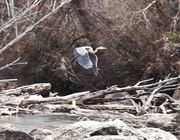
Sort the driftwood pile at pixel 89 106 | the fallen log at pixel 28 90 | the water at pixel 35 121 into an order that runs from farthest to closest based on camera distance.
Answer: the fallen log at pixel 28 90
the driftwood pile at pixel 89 106
the water at pixel 35 121

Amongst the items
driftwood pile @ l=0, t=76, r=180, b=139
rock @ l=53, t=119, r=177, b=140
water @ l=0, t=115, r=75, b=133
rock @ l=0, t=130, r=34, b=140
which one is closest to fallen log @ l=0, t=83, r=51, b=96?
driftwood pile @ l=0, t=76, r=180, b=139

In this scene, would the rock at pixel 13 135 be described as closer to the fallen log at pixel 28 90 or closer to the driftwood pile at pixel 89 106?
the driftwood pile at pixel 89 106

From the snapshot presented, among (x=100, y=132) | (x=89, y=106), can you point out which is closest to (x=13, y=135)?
(x=100, y=132)

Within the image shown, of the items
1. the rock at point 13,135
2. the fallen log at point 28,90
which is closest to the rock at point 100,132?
the rock at point 13,135

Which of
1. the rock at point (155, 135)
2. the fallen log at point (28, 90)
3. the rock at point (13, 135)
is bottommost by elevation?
the rock at point (155, 135)

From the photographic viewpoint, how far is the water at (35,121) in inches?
394

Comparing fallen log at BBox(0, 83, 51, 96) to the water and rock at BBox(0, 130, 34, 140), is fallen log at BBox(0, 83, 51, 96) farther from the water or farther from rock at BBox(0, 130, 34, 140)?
rock at BBox(0, 130, 34, 140)

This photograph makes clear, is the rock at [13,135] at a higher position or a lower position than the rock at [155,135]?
higher

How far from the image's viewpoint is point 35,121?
1068cm

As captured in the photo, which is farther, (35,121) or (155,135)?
(35,121)

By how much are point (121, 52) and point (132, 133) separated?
1289 centimetres

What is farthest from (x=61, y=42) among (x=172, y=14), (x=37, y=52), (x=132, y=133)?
(x=132, y=133)

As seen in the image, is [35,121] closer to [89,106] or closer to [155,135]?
[89,106]

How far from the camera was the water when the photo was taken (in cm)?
1000
